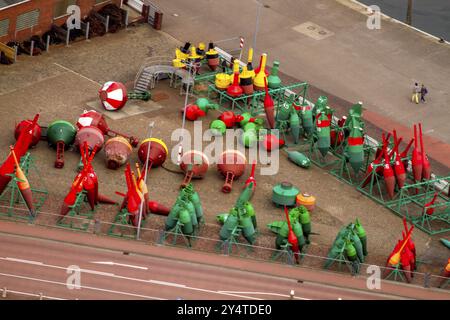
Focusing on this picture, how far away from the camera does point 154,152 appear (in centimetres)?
9519

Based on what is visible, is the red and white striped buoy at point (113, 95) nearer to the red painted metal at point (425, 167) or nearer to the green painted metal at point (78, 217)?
the green painted metal at point (78, 217)

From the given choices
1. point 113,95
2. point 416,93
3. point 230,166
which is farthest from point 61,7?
point 416,93

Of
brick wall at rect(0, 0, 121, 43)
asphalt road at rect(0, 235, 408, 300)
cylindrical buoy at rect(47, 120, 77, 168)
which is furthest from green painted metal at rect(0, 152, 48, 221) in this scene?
brick wall at rect(0, 0, 121, 43)

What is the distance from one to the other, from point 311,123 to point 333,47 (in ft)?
57.7

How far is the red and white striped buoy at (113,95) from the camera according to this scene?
10169 centimetres

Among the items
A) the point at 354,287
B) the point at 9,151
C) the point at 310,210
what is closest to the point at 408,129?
the point at 310,210

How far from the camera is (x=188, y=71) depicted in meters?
107

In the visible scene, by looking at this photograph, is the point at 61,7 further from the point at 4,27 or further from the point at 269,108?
the point at 269,108

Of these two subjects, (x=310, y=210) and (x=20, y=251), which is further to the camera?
(x=310, y=210)

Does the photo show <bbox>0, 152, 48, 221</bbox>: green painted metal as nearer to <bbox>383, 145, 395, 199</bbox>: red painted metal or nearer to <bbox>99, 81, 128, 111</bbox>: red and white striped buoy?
<bbox>99, 81, 128, 111</bbox>: red and white striped buoy

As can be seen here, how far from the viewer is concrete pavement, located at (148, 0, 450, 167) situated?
109 m

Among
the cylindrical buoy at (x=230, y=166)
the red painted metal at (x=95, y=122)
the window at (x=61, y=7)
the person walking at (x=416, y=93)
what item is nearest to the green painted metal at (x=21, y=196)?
the red painted metal at (x=95, y=122)

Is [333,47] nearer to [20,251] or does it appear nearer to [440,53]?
[440,53]

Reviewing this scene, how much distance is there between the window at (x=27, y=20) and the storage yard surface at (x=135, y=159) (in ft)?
8.56
